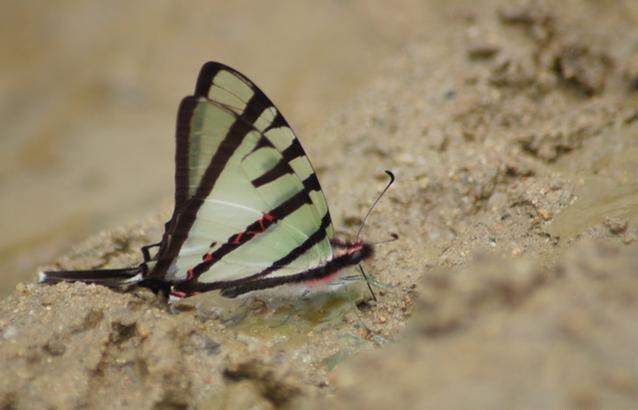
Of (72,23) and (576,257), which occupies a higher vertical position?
(72,23)

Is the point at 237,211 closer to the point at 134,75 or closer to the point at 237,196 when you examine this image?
the point at 237,196

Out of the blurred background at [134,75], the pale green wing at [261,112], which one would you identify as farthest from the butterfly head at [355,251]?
the blurred background at [134,75]

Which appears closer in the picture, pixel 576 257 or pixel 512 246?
pixel 576 257

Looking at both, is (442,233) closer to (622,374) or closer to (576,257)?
(576,257)

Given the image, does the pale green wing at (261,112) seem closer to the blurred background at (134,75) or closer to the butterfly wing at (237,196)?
the butterfly wing at (237,196)

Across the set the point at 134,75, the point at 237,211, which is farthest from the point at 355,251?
the point at 134,75

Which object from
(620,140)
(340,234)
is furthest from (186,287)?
(620,140)

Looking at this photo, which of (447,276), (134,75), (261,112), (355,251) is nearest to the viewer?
(447,276)
